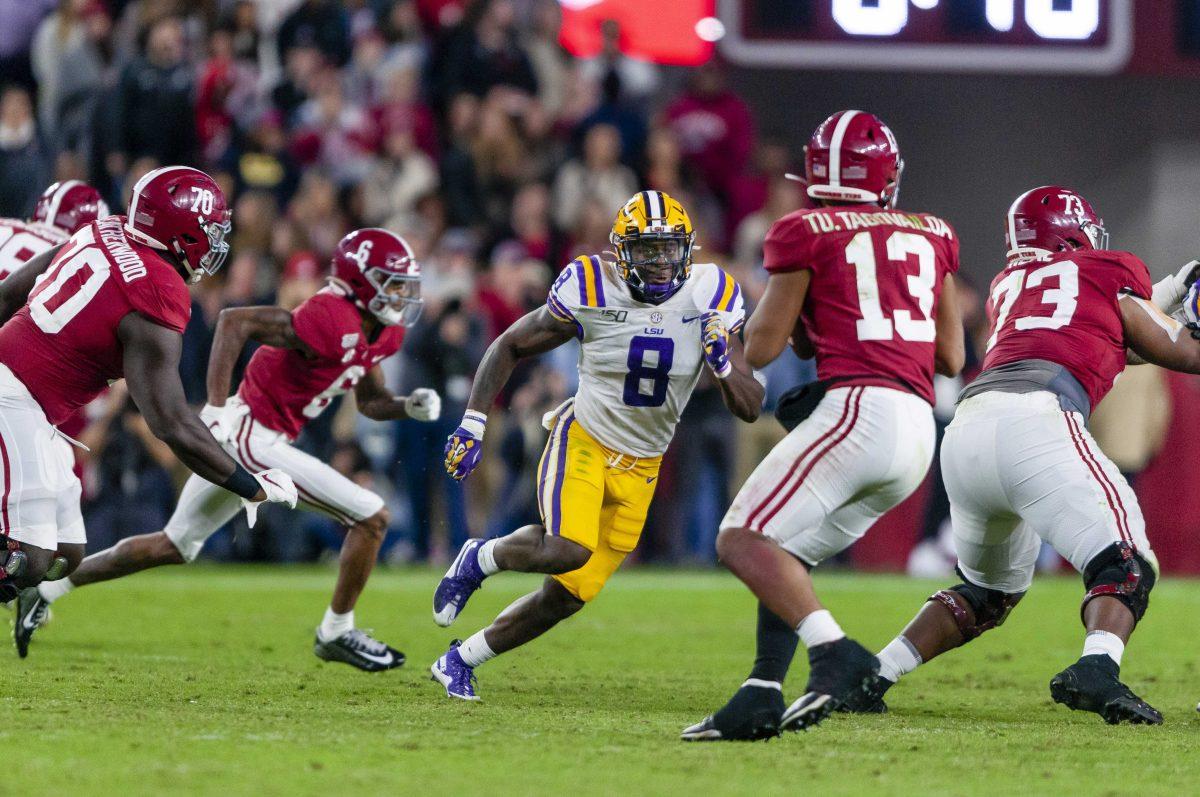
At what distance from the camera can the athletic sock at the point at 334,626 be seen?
7.02 metres

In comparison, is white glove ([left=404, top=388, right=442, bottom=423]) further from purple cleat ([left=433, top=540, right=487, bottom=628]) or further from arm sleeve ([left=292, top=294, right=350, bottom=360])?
purple cleat ([left=433, top=540, right=487, bottom=628])

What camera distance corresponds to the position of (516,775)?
435 cm

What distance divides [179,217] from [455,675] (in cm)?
188

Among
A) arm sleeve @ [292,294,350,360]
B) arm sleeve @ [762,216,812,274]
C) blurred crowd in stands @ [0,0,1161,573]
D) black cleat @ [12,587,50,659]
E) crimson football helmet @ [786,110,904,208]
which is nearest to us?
arm sleeve @ [762,216,812,274]

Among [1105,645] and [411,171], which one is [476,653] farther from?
[411,171]

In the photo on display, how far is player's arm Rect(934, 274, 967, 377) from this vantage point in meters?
5.45

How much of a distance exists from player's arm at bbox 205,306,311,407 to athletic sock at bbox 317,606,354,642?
991 millimetres

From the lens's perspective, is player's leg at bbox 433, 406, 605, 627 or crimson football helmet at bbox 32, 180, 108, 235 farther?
crimson football helmet at bbox 32, 180, 108, 235

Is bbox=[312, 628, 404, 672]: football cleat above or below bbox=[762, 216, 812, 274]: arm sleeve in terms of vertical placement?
below

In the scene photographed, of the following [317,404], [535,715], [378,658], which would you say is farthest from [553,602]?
[317,404]

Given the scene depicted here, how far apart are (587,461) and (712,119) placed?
26.4 feet

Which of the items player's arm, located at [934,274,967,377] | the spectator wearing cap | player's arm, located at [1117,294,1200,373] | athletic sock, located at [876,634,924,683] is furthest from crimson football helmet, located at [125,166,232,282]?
the spectator wearing cap

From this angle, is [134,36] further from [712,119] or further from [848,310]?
[848,310]

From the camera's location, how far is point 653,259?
6.09 m
